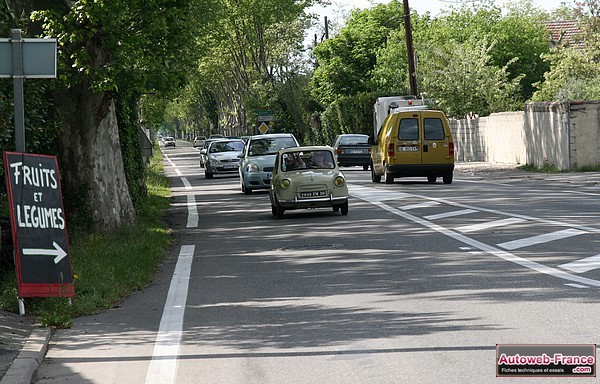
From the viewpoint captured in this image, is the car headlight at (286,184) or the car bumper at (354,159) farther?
the car bumper at (354,159)

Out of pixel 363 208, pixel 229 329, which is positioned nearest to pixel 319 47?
pixel 363 208

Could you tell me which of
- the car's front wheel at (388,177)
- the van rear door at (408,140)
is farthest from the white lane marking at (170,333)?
the car's front wheel at (388,177)

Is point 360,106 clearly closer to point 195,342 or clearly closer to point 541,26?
point 541,26

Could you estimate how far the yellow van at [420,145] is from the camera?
102ft

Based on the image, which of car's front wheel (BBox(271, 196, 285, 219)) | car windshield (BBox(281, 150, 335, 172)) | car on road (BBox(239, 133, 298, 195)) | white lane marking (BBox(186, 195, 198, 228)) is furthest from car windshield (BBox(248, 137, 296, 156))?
car's front wheel (BBox(271, 196, 285, 219))

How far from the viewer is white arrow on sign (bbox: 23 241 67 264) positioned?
10961mm

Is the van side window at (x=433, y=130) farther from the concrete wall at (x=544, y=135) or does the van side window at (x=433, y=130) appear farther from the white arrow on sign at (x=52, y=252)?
the white arrow on sign at (x=52, y=252)

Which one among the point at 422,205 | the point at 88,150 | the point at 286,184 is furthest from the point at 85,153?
the point at 422,205

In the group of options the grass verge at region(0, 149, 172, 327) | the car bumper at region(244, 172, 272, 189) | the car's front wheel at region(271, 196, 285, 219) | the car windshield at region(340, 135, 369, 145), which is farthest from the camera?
the car windshield at region(340, 135, 369, 145)

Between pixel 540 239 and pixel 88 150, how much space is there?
772cm

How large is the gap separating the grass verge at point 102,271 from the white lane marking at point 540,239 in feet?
15.6

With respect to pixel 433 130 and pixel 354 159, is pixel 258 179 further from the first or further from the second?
pixel 354 159

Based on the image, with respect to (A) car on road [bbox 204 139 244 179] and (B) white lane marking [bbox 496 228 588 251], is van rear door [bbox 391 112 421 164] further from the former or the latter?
(B) white lane marking [bbox 496 228 588 251]

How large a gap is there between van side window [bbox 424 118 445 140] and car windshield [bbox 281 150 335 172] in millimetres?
8846
